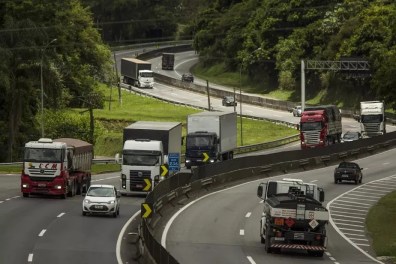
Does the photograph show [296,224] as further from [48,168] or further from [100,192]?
[48,168]

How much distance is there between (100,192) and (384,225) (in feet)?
47.5

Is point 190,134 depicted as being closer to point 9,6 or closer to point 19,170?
point 19,170

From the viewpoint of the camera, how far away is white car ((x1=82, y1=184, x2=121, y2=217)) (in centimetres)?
5403

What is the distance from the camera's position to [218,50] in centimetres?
19012

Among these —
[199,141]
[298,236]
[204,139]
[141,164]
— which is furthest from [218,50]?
[298,236]

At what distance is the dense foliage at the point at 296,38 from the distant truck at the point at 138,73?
47.1 feet

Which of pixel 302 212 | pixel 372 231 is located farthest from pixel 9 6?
pixel 302 212

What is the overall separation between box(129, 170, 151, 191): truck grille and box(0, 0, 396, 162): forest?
18.4 meters

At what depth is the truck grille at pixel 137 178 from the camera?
2522 inches

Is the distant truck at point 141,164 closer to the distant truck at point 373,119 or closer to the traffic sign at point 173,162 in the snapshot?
the traffic sign at point 173,162

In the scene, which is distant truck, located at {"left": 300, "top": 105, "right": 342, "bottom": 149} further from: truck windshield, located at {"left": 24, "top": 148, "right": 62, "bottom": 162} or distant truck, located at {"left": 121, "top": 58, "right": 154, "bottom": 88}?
distant truck, located at {"left": 121, "top": 58, "right": 154, "bottom": 88}

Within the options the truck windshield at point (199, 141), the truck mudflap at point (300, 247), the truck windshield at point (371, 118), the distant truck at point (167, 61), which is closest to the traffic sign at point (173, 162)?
the truck windshield at point (199, 141)

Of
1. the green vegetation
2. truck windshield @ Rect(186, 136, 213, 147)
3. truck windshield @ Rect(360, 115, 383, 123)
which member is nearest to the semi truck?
the green vegetation

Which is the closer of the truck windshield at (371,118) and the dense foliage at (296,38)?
the truck windshield at (371,118)
